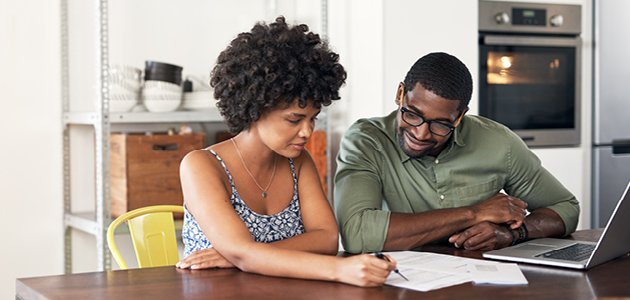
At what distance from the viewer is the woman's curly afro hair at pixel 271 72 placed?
1.48 meters

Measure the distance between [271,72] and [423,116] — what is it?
0.47 m

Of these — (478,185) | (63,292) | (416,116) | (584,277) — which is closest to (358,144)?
(416,116)

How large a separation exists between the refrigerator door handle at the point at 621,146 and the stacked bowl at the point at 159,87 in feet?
7.30

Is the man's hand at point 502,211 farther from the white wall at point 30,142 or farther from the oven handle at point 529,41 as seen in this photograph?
the white wall at point 30,142

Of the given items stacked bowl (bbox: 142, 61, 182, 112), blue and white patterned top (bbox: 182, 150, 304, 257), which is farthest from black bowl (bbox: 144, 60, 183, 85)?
blue and white patterned top (bbox: 182, 150, 304, 257)

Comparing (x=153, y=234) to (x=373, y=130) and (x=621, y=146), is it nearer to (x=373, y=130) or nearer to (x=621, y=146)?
(x=373, y=130)

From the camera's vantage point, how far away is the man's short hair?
170cm

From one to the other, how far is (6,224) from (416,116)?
1.94 m

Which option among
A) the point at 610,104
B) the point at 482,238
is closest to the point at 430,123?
the point at 482,238

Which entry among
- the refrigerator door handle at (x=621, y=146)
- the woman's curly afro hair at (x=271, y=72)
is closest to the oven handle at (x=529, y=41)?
the refrigerator door handle at (x=621, y=146)

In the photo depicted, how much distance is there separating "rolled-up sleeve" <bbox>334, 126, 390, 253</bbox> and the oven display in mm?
1581

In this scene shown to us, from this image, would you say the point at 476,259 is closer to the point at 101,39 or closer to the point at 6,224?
the point at 101,39

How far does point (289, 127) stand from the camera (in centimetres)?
151

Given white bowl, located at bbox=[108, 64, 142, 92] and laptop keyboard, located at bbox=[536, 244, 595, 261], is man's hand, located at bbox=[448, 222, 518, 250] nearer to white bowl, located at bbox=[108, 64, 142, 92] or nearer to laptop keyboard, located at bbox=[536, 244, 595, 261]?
laptop keyboard, located at bbox=[536, 244, 595, 261]
